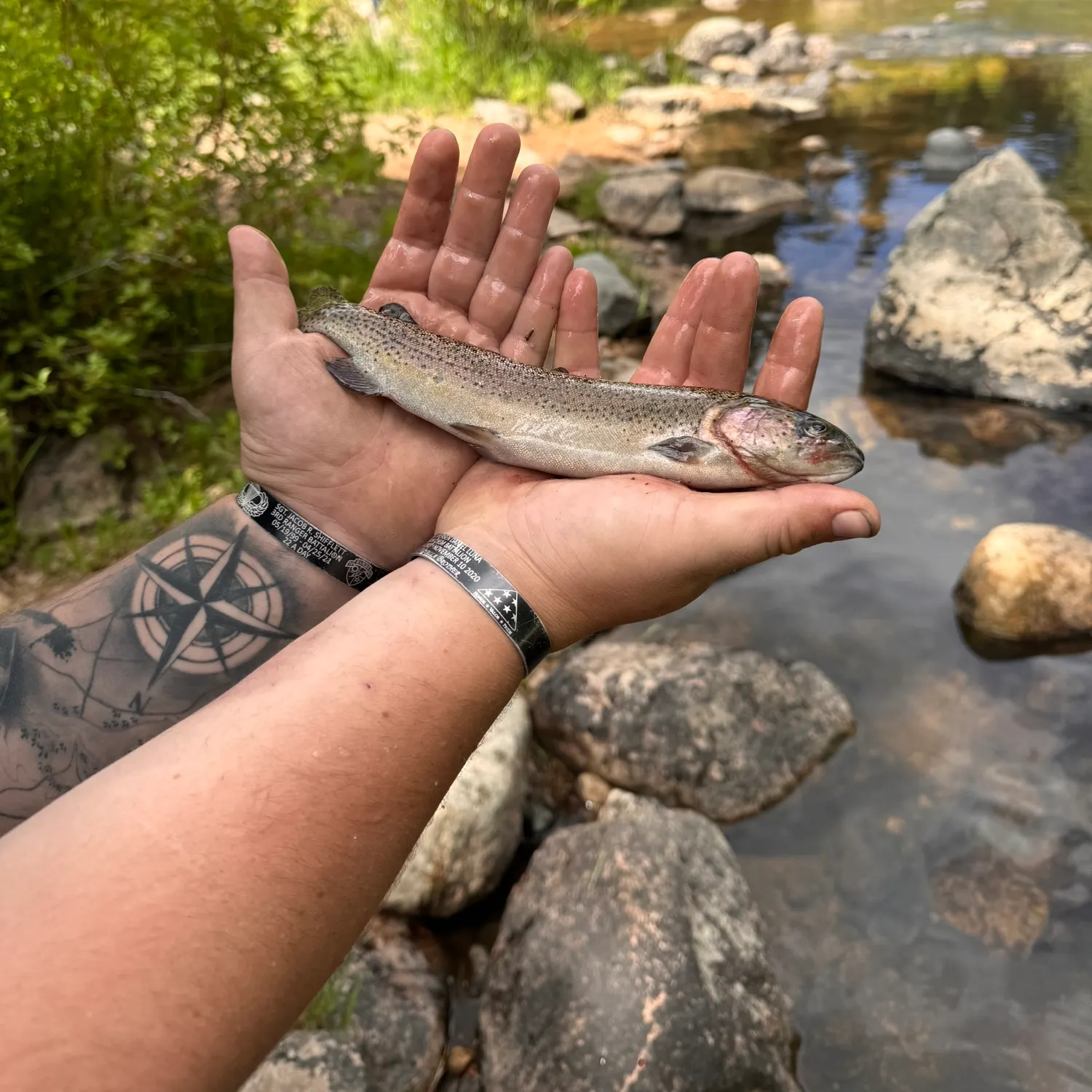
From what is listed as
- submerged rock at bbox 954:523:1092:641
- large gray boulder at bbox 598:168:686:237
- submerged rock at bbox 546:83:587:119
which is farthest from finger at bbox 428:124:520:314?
submerged rock at bbox 546:83:587:119

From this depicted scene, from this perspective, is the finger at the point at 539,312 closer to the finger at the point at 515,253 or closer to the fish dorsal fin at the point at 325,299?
the finger at the point at 515,253

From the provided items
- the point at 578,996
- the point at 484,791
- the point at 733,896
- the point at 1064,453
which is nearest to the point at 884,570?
the point at 1064,453

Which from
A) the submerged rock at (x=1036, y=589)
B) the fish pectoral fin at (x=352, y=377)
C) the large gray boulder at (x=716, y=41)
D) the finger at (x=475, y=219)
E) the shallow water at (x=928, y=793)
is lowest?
the shallow water at (x=928, y=793)

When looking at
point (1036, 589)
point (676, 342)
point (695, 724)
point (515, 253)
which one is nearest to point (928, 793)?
point (695, 724)

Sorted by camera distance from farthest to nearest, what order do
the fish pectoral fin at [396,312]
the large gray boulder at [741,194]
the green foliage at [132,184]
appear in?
the large gray boulder at [741,194]
the green foliage at [132,184]
the fish pectoral fin at [396,312]

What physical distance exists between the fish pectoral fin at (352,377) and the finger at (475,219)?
80 cm

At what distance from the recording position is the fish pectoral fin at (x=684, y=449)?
3605mm

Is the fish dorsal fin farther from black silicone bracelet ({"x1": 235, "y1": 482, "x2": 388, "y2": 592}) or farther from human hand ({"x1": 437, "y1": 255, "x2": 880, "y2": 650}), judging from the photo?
human hand ({"x1": 437, "y1": 255, "x2": 880, "y2": 650})

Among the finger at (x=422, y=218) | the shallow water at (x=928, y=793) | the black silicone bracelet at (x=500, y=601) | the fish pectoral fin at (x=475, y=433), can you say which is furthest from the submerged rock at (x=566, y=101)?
the black silicone bracelet at (x=500, y=601)

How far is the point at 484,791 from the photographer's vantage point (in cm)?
460

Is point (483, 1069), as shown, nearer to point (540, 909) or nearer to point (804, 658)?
point (540, 909)

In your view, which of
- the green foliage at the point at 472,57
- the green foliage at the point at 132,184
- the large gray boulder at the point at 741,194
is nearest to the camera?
the green foliage at the point at 132,184

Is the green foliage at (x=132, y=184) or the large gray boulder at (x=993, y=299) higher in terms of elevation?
the green foliage at (x=132, y=184)

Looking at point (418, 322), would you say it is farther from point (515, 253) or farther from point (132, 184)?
point (132, 184)
